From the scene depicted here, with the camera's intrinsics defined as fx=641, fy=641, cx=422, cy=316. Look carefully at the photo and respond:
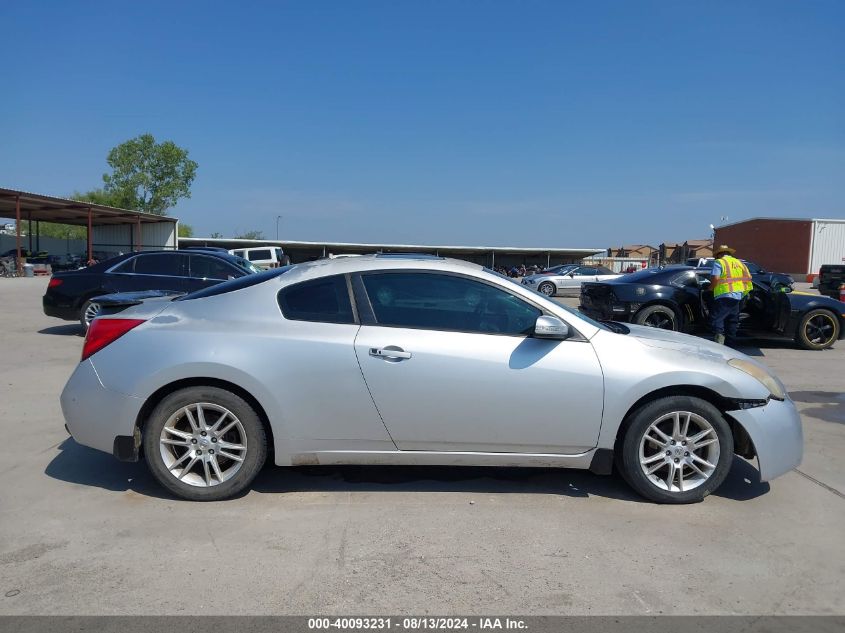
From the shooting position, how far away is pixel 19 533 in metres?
3.58

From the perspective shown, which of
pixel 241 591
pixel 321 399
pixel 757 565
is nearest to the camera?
pixel 241 591

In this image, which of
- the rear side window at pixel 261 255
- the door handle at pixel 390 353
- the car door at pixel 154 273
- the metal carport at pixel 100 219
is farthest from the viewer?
the rear side window at pixel 261 255

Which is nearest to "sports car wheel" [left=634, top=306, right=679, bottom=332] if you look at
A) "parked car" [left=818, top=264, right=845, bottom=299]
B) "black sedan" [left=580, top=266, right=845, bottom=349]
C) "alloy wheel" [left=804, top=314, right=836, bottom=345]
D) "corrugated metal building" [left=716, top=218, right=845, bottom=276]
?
"black sedan" [left=580, top=266, right=845, bottom=349]

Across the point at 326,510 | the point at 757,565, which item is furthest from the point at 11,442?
the point at 757,565

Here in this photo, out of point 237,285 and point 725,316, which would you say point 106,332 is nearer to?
point 237,285

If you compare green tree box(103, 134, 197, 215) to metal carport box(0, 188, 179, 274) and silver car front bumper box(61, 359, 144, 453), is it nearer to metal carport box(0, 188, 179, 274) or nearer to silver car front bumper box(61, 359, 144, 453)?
metal carport box(0, 188, 179, 274)

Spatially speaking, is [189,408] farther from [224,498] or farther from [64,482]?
[64,482]

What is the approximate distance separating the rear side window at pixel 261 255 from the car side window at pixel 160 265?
26.3m

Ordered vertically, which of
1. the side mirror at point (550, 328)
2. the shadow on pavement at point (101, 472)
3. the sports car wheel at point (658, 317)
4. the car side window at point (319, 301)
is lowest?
the shadow on pavement at point (101, 472)

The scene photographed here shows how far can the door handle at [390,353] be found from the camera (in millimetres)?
3879

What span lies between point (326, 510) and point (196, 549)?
80 cm

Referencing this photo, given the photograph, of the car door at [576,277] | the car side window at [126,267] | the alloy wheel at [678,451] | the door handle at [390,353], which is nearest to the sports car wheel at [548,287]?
the car door at [576,277]

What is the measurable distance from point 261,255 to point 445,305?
34447 mm

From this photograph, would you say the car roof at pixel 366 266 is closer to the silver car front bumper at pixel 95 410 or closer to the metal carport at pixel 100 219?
the silver car front bumper at pixel 95 410
